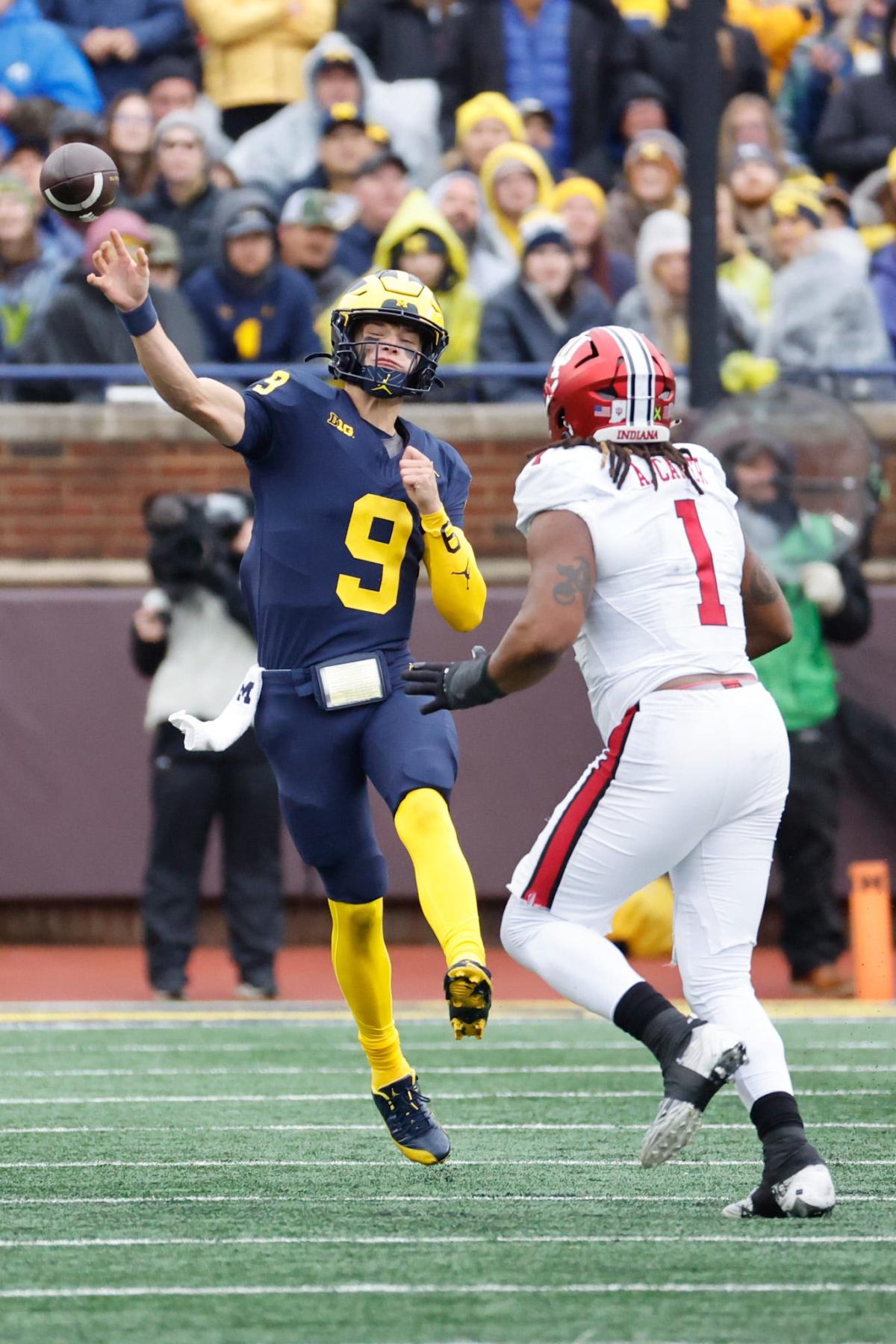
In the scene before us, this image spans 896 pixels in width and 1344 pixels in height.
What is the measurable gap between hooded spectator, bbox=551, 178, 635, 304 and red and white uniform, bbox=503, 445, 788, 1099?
24.1 ft

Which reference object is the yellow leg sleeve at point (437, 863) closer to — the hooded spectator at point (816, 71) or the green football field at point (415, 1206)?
the green football field at point (415, 1206)

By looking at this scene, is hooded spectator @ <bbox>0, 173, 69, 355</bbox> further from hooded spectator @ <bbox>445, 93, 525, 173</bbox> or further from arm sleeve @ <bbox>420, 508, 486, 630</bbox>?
arm sleeve @ <bbox>420, 508, 486, 630</bbox>

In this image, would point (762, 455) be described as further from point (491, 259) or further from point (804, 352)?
point (491, 259)

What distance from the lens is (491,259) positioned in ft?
39.4

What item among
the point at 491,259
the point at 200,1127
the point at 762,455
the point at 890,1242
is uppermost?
the point at 491,259

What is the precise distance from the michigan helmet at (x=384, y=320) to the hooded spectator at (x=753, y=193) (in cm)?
709

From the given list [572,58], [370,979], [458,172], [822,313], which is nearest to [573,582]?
[370,979]

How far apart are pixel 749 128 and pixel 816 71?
1.03 m

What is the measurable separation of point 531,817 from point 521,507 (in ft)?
21.5

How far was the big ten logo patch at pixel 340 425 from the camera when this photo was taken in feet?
18.8

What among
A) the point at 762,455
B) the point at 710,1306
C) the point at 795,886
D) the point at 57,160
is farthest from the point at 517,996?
the point at 710,1306

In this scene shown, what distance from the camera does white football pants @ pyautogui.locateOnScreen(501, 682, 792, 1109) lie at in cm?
476

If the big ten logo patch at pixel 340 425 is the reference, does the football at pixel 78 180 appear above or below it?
above

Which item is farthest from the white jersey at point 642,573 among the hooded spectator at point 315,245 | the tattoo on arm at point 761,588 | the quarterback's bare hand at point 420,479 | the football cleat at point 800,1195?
the hooded spectator at point 315,245
